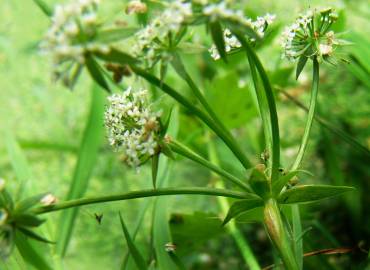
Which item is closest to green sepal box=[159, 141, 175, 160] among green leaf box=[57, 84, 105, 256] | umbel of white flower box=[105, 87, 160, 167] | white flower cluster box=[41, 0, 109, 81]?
umbel of white flower box=[105, 87, 160, 167]

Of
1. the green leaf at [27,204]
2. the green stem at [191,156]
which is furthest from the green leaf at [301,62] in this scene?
the green leaf at [27,204]

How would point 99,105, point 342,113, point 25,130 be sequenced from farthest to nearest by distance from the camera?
point 25,130, point 342,113, point 99,105

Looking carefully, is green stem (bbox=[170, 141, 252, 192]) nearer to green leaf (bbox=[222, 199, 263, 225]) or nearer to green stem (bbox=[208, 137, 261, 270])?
green leaf (bbox=[222, 199, 263, 225])

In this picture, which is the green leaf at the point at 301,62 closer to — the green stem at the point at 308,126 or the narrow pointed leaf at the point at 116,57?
the green stem at the point at 308,126

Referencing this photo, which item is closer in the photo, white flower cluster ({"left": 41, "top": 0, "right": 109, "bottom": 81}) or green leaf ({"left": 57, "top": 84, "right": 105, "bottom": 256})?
white flower cluster ({"left": 41, "top": 0, "right": 109, "bottom": 81})

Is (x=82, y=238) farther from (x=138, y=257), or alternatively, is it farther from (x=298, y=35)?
(x=298, y=35)

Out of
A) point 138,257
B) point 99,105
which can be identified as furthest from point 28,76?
point 138,257
